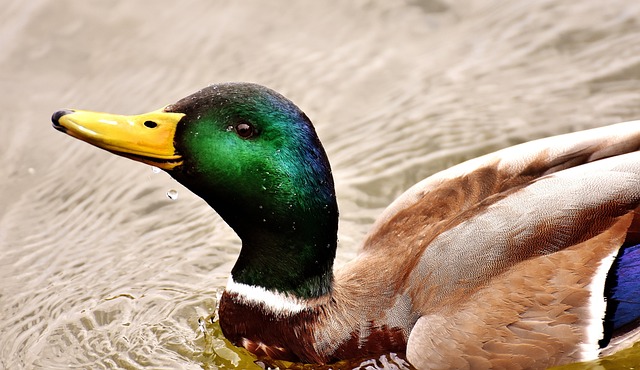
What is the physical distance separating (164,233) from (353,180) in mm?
1221

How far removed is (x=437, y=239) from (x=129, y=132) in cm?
145

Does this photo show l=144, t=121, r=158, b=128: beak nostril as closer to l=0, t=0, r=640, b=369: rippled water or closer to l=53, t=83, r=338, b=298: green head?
l=53, t=83, r=338, b=298: green head

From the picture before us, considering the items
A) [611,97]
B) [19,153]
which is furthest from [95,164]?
[611,97]

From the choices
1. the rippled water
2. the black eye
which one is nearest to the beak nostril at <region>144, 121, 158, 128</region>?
the black eye

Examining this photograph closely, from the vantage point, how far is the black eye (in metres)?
4.36

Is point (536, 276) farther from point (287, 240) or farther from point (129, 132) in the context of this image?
point (129, 132)

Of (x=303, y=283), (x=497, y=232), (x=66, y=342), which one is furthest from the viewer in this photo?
(x=66, y=342)

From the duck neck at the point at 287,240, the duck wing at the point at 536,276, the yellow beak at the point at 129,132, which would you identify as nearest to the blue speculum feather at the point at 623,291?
the duck wing at the point at 536,276

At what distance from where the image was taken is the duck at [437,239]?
4375mm

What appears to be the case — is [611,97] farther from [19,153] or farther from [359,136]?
[19,153]

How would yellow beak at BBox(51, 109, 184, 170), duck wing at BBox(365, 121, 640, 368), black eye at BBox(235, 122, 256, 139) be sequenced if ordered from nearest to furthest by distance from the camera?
yellow beak at BBox(51, 109, 184, 170) → black eye at BBox(235, 122, 256, 139) → duck wing at BBox(365, 121, 640, 368)

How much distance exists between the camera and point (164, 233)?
629cm

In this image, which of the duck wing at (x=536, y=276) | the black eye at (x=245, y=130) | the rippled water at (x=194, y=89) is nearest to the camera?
the black eye at (x=245, y=130)

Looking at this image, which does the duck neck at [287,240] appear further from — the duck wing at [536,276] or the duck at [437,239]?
the duck wing at [536,276]
